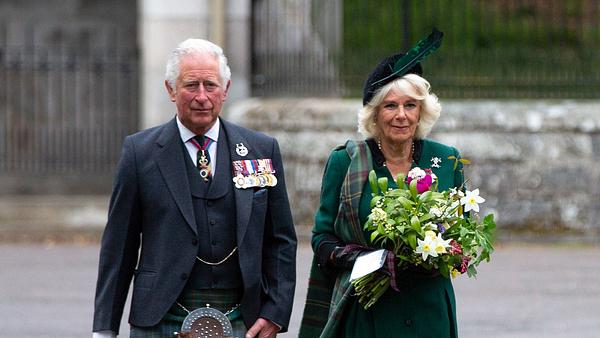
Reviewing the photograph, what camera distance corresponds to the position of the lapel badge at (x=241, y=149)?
5301 mm

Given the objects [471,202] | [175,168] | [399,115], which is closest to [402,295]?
[471,202]

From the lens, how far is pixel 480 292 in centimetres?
1150

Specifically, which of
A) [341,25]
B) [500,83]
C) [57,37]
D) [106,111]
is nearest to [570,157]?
[500,83]

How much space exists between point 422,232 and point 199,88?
0.99 metres

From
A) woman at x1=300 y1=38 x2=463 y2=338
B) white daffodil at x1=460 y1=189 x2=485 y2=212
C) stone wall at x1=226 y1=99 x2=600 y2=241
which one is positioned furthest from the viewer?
stone wall at x1=226 y1=99 x2=600 y2=241

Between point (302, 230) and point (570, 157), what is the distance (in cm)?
285

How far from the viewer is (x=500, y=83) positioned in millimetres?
15117

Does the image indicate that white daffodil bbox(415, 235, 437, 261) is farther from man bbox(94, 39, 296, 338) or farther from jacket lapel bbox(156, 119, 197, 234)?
jacket lapel bbox(156, 119, 197, 234)

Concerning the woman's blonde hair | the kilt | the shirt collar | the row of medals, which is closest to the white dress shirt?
the shirt collar

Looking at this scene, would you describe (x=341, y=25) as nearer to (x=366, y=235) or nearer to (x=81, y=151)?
(x=81, y=151)

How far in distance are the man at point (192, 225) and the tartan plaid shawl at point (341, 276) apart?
0.38 m

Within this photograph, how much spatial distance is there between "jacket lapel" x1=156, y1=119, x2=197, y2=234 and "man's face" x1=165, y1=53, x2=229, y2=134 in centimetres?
15

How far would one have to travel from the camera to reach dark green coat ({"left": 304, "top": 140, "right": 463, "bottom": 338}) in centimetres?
557

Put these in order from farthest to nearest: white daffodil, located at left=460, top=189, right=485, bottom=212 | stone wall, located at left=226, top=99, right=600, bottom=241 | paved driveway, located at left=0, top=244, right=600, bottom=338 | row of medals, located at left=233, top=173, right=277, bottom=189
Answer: stone wall, located at left=226, top=99, right=600, bottom=241 < paved driveway, located at left=0, top=244, right=600, bottom=338 < white daffodil, located at left=460, top=189, right=485, bottom=212 < row of medals, located at left=233, top=173, right=277, bottom=189
